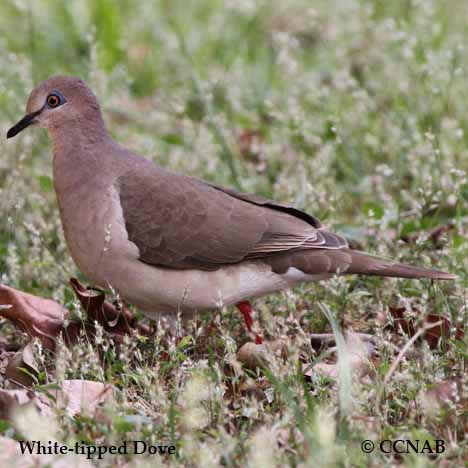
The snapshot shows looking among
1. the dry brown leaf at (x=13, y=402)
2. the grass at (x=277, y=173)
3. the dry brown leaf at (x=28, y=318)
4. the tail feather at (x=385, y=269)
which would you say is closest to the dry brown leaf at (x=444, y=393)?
the grass at (x=277, y=173)

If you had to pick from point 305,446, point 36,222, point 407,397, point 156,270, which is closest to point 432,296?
point 407,397

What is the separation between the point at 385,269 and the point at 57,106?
6.07 feet

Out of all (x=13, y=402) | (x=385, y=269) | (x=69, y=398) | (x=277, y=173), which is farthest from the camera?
(x=277, y=173)

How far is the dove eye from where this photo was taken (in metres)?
4.62

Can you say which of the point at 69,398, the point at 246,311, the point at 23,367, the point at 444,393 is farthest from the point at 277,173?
the point at 69,398

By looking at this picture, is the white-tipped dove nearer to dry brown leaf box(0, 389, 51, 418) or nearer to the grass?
the grass

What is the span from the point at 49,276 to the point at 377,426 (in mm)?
2307

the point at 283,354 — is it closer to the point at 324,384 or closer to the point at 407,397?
the point at 324,384

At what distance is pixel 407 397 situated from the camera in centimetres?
346

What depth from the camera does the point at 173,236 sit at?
435 cm

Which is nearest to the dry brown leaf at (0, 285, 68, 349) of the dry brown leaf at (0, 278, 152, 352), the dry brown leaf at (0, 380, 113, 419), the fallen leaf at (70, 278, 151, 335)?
the dry brown leaf at (0, 278, 152, 352)

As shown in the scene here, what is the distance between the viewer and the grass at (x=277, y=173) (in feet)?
10.3

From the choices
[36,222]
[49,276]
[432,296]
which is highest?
[36,222]

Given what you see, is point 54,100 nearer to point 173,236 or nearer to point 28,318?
point 173,236
